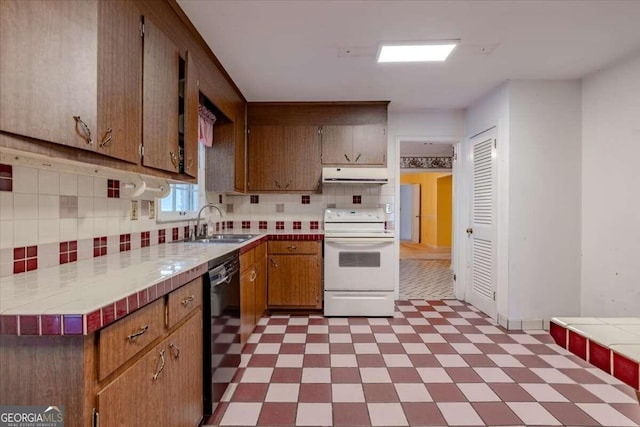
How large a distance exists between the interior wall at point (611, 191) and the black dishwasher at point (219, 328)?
290 centimetres

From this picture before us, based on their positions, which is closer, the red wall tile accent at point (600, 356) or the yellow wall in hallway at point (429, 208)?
the red wall tile accent at point (600, 356)

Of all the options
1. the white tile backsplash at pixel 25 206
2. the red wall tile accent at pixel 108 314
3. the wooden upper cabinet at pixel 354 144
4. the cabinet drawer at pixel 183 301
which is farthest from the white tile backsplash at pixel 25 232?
the wooden upper cabinet at pixel 354 144

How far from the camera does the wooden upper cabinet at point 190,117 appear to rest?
80.7 inches

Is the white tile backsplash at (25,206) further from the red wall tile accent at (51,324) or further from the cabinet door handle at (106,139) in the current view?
the red wall tile accent at (51,324)

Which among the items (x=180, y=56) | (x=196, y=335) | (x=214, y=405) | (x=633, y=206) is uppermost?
(x=180, y=56)

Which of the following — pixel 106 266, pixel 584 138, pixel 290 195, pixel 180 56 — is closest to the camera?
pixel 106 266

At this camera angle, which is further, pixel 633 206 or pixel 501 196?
pixel 501 196

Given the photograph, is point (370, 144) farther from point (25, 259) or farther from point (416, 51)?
point (25, 259)

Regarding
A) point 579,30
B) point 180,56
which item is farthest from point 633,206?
point 180,56

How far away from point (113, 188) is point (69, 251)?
0.46 meters

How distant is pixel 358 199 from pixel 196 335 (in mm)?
2713

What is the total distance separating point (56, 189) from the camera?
1.51 metres

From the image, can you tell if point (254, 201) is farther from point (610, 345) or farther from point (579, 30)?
point (610, 345)

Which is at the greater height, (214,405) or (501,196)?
(501,196)
